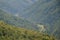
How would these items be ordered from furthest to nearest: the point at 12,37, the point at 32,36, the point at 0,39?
the point at 32,36, the point at 12,37, the point at 0,39

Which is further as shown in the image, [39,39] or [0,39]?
[39,39]

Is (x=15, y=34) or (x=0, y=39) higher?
(x=15, y=34)

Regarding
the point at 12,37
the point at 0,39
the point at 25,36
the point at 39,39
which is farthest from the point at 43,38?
the point at 0,39

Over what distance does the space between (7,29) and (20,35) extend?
1.55m

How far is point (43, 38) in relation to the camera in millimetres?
23000

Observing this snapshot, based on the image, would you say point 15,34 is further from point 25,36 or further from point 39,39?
point 39,39

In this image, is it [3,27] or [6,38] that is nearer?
[6,38]

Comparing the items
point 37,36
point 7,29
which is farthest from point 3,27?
point 37,36

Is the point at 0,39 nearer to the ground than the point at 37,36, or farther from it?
nearer to the ground

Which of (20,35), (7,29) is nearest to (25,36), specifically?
(20,35)

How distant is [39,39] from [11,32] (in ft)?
9.98

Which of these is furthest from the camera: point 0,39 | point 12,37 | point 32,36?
point 32,36

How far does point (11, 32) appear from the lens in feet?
75.4

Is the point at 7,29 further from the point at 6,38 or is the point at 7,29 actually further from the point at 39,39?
the point at 39,39
